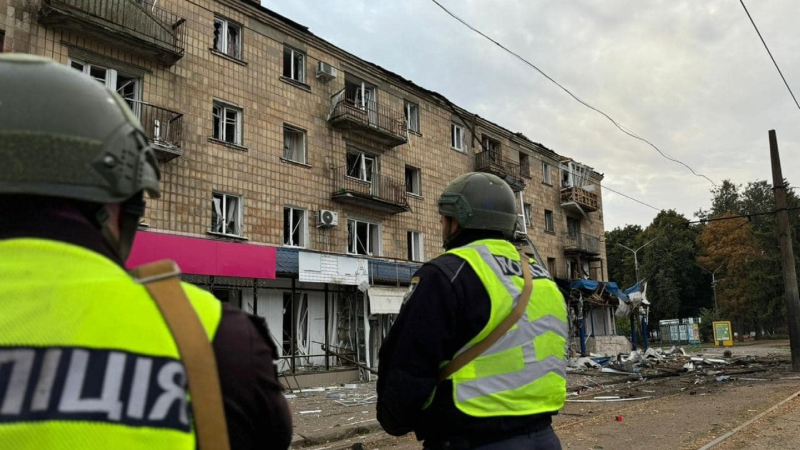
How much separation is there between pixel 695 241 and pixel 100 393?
69383 millimetres

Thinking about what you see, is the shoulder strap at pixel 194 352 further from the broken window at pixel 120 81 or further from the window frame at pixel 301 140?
the window frame at pixel 301 140

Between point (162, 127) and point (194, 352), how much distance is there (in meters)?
14.5

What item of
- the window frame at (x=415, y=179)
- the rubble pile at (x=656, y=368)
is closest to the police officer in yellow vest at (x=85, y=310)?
the rubble pile at (x=656, y=368)

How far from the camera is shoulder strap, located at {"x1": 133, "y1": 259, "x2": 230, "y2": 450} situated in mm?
1078

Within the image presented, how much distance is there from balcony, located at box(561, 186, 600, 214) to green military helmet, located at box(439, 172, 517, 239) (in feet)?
96.6

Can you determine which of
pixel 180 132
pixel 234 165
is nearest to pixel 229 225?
pixel 234 165

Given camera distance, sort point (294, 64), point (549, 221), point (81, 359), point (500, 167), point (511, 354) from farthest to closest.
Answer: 1. point (549, 221)
2. point (500, 167)
3. point (294, 64)
4. point (511, 354)
5. point (81, 359)

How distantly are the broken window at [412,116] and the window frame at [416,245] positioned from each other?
420 centimetres

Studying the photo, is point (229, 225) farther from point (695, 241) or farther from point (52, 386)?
point (695, 241)

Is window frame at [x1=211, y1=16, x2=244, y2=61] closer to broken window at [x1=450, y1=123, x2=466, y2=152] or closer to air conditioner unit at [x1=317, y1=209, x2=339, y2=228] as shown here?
air conditioner unit at [x1=317, y1=209, x2=339, y2=228]

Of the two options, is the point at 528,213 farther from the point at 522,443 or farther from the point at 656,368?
the point at 522,443

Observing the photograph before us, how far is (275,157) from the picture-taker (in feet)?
55.7

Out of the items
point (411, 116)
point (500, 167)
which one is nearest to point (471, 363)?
point (411, 116)

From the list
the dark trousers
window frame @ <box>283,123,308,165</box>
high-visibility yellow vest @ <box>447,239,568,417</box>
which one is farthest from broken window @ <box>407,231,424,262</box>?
the dark trousers
